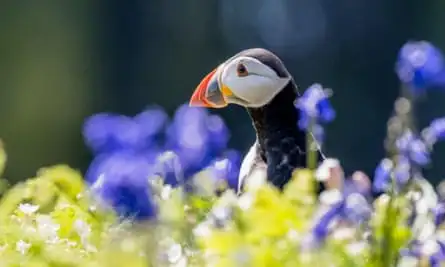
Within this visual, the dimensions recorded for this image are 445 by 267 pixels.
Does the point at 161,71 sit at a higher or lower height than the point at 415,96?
higher

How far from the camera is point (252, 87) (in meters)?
1.41

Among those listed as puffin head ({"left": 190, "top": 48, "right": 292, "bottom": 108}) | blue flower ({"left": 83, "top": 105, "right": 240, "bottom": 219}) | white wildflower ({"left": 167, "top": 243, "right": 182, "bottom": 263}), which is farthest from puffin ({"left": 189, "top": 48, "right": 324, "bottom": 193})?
white wildflower ({"left": 167, "top": 243, "right": 182, "bottom": 263})

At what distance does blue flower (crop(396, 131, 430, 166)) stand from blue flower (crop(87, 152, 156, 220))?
164 mm

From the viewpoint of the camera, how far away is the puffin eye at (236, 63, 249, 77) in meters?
1.40

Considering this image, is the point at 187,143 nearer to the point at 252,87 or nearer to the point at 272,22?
the point at 252,87

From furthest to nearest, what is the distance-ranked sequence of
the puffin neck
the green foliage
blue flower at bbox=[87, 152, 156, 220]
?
the puffin neck < blue flower at bbox=[87, 152, 156, 220] < the green foliage

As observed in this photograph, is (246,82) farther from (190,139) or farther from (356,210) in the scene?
(356,210)

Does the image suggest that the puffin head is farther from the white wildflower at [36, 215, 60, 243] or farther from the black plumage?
the white wildflower at [36, 215, 60, 243]

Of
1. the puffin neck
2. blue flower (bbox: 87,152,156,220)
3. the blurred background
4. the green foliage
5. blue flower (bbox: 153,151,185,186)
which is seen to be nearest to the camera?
the green foliage

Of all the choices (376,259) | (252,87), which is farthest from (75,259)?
(252,87)

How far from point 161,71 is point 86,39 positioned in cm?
55

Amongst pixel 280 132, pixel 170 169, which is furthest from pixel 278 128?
pixel 170 169

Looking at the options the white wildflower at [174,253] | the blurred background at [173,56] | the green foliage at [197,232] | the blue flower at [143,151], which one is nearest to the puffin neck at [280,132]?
the blue flower at [143,151]

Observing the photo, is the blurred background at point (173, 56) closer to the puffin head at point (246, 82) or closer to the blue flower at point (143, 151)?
the puffin head at point (246, 82)
